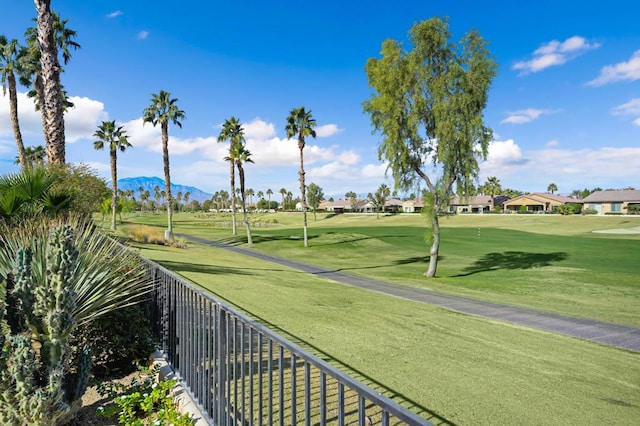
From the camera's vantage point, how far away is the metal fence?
3098mm

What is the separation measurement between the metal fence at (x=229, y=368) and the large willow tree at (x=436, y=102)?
20.0 meters

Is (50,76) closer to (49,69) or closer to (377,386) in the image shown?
(49,69)

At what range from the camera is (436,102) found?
23.7 m

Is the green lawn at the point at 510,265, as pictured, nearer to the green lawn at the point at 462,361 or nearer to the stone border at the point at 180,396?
the green lawn at the point at 462,361

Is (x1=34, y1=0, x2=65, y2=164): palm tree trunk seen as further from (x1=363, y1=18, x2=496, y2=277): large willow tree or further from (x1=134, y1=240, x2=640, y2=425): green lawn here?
(x1=363, y1=18, x2=496, y2=277): large willow tree

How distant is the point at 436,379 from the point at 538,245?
40.1 meters

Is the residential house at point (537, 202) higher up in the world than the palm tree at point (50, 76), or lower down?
lower down

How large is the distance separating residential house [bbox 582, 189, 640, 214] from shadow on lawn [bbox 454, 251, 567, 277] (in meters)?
70.6

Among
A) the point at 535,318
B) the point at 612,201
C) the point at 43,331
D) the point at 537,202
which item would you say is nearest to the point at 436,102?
the point at 535,318

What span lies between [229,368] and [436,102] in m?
23.0

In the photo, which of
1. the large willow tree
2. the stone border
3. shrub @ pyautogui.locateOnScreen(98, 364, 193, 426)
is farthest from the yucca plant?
the large willow tree

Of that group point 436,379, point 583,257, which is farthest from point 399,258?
point 436,379

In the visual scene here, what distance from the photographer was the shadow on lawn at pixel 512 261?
28.8 meters

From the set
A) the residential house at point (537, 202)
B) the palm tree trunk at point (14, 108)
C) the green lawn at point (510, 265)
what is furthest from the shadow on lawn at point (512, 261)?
the residential house at point (537, 202)
